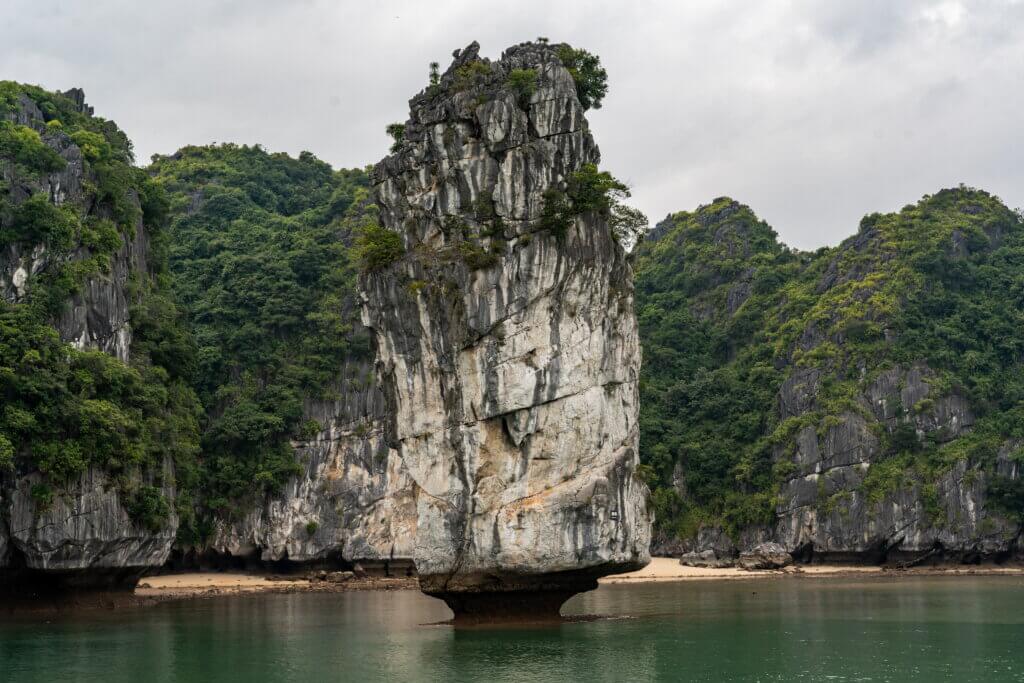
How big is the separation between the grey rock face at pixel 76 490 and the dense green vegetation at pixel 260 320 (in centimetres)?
1293

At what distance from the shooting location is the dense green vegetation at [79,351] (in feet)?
126

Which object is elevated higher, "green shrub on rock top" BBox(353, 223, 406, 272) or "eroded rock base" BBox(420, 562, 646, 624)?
"green shrub on rock top" BBox(353, 223, 406, 272)

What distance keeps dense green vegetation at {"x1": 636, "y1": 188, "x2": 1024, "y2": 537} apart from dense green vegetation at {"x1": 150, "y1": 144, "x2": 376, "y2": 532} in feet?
68.6

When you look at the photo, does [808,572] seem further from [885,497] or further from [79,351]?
[79,351]

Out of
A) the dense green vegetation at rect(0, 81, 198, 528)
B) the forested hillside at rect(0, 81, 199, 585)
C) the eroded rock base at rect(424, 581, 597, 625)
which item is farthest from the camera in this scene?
the dense green vegetation at rect(0, 81, 198, 528)

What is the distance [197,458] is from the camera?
5794 centimetres

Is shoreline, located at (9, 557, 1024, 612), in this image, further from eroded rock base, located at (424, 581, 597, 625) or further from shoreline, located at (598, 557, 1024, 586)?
eroded rock base, located at (424, 581, 597, 625)

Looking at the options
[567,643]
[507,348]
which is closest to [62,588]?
[507,348]

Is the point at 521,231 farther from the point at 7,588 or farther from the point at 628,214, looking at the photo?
the point at 7,588

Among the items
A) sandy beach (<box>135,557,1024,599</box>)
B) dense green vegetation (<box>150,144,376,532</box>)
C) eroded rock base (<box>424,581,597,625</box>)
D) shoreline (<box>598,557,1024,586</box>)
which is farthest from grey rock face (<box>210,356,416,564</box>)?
eroded rock base (<box>424,581,597,625</box>)

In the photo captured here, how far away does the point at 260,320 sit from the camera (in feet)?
211

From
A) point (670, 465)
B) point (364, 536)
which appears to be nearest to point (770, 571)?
point (670, 465)

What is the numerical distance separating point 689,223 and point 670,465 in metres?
30.3

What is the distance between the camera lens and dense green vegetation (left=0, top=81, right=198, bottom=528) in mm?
38375
